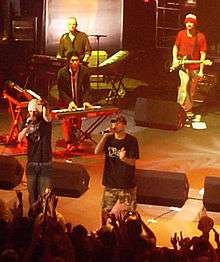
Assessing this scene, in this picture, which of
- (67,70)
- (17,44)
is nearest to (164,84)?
(17,44)

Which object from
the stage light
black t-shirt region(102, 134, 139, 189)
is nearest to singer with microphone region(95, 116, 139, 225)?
black t-shirt region(102, 134, 139, 189)

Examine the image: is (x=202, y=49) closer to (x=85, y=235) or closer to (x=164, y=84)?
(x=164, y=84)

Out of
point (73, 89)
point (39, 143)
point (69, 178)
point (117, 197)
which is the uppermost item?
point (73, 89)

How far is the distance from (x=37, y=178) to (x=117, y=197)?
4.14 ft

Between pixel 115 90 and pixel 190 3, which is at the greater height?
pixel 190 3

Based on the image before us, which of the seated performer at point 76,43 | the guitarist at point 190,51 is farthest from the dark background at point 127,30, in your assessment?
the guitarist at point 190,51

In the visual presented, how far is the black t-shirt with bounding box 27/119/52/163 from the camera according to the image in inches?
374

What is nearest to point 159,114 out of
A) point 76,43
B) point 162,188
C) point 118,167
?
point 76,43

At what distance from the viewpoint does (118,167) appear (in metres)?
8.84

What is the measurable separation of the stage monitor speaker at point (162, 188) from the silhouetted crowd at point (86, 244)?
108 inches

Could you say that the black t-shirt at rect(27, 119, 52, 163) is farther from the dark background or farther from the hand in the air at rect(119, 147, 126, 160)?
the dark background

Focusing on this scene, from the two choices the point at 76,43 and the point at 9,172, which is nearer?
the point at 9,172

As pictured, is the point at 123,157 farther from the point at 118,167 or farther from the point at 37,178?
the point at 37,178

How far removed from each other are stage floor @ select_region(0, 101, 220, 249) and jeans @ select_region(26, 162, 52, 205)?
29.4 inches
